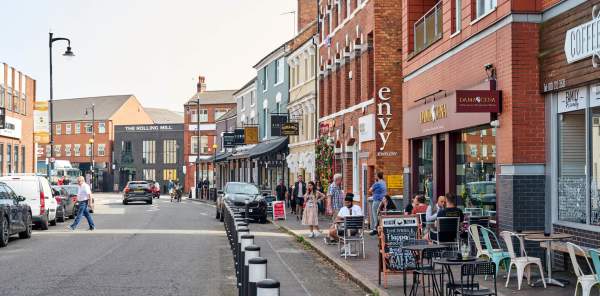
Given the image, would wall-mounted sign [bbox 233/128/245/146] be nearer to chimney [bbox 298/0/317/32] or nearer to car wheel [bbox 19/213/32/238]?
chimney [bbox 298/0/317/32]

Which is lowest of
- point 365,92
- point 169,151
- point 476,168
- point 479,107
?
point 476,168

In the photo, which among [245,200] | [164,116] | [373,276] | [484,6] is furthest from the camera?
[164,116]

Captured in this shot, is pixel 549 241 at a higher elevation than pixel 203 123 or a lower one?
lower

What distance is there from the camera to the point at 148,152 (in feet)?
348

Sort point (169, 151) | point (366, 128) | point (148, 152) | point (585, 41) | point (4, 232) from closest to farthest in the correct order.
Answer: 1. point (585, 41)
2. point (4, 232)
3. point (366, 128)
4. point (169, 151)
5. point (148, 152)

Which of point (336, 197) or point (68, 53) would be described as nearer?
point (336, 197)

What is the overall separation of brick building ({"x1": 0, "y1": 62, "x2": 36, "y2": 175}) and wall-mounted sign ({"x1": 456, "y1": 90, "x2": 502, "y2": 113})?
4002cm

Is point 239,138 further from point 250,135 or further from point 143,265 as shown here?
point 143,265

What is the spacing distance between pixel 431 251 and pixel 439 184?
820 centimetres

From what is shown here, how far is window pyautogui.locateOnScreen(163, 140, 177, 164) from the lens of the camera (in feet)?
343

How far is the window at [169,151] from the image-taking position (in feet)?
343

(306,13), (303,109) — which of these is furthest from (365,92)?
(306,13)

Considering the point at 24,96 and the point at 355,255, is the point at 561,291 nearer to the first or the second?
the point at 355,255

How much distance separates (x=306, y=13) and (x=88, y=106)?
6845 centimetres
